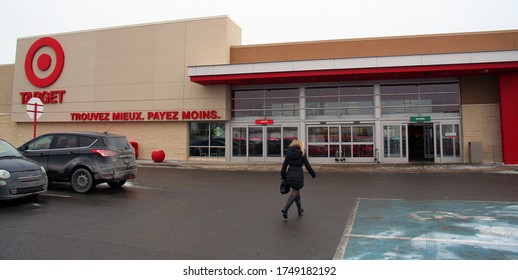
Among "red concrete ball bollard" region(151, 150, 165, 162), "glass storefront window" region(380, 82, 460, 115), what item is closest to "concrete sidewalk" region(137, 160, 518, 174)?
"red concrete ball bollard" region(151, 150, 165, 162)

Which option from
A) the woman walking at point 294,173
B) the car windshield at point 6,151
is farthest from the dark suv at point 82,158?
the woman walking at point 294,173

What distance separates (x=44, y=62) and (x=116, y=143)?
1983 cm

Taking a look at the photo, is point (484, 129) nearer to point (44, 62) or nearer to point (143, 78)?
point (143, 78)

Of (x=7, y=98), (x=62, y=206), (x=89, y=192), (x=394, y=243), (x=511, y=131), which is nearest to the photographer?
(x=394, y=243)

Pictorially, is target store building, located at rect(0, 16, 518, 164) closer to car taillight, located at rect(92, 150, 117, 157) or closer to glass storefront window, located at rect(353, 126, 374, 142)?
glass storefront window, located at rect(353, 126, 374, 142)

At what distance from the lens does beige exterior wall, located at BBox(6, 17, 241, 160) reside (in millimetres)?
21422

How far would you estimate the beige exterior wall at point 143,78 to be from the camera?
843 inches

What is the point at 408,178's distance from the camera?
13.4 meters

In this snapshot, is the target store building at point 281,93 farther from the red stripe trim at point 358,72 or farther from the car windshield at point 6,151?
the car windshield at point 6,151

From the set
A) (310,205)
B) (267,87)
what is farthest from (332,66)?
(310,205)

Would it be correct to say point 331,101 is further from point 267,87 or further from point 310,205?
point 310,205

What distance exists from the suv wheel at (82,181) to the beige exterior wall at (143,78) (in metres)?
11.9

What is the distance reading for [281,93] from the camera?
843 inches

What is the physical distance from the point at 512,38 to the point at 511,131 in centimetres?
511
